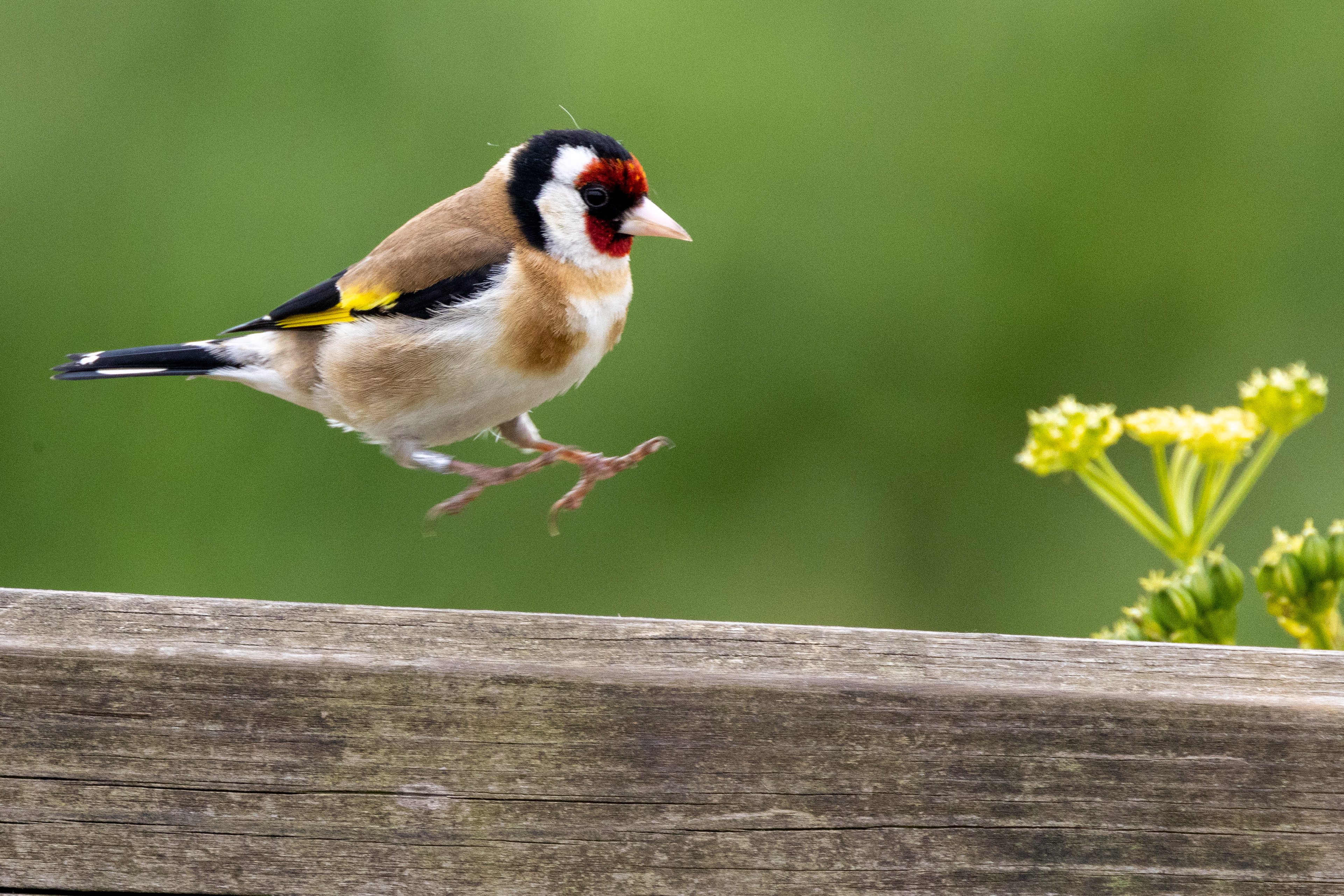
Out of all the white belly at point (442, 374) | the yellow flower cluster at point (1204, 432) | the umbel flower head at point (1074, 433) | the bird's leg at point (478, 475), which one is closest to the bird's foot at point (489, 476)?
the bird's leg at point (478, 475)

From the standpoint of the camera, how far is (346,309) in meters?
1.83

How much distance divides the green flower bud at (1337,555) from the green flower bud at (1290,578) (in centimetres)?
3

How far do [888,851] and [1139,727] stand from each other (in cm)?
23

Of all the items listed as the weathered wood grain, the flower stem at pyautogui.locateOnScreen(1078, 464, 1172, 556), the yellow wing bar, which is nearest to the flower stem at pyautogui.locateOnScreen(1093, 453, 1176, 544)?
A: the flower stem at pyautogui.locateOnScreen(1078, 464, 1172, 556)

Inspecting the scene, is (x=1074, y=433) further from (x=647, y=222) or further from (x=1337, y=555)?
(x=647, y=222)

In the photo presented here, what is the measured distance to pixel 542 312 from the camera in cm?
171

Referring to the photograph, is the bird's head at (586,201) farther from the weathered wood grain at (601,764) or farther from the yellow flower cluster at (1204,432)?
the weathered wood grain at (601,764)

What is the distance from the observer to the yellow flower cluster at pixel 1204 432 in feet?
5.28

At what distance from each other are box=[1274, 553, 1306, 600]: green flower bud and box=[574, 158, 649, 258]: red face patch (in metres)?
0.91

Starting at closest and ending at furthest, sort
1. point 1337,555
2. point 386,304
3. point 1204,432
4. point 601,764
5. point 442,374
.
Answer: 1. point 601,764
2. point 1337,555
3. point 1204,432
4. point 442,374
5. point 386,304

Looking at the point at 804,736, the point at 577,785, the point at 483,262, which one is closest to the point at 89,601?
the point at 577,785

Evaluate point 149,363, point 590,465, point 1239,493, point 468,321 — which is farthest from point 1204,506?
point 149,363

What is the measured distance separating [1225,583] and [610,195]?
90 centimetres

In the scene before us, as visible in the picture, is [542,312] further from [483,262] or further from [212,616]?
[212,616]
